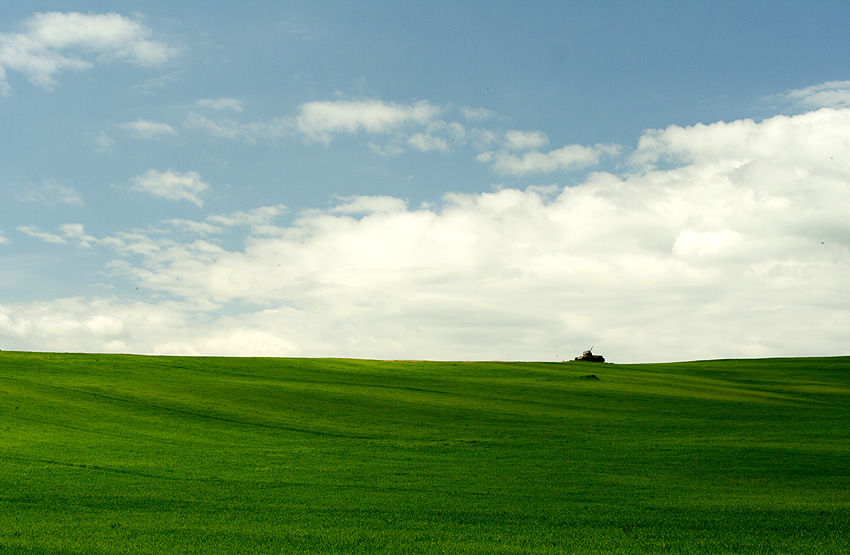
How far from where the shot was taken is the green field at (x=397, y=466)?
11.7m

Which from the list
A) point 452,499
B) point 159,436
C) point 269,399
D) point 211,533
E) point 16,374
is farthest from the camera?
point 16,374

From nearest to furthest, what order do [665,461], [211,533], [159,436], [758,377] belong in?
1. [211,533]
2. [665,461]
3. [159,436]
4. [758,377]

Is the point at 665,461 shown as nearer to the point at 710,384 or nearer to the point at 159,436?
the point at 159,436

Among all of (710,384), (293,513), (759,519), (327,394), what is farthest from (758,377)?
(293,513)

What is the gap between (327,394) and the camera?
35281mm

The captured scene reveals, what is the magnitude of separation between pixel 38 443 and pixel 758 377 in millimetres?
53891

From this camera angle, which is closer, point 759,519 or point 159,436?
point 759,519

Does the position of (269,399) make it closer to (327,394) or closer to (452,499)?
(327,394)

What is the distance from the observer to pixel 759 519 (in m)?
13.0

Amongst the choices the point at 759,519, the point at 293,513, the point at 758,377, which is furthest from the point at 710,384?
the point at 293,513

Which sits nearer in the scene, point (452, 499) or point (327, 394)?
point (452, 499)

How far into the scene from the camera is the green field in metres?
11.7

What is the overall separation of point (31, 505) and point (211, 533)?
4621 millimetres

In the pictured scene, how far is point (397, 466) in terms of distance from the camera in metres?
19.0
